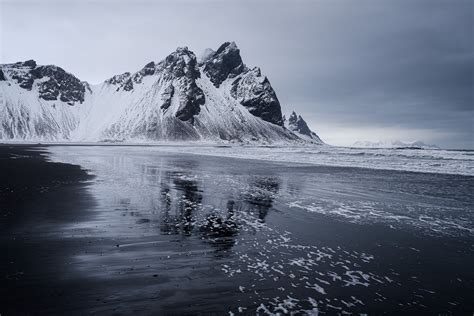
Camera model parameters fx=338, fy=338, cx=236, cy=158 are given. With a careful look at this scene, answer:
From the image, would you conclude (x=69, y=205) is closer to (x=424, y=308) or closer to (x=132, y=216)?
(x=132, y=216)

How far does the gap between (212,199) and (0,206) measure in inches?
396

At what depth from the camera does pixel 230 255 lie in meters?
9.68

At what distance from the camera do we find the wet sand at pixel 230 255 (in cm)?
685

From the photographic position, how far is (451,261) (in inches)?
377

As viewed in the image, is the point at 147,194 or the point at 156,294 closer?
the point at 156,294

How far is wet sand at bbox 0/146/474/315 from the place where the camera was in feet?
22.5

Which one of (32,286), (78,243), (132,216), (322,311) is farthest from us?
(132,216)

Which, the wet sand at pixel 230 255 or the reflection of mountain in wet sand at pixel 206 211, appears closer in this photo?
the wet sand at pixel 230 255

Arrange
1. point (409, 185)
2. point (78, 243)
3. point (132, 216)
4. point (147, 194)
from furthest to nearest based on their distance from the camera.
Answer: point (409, 185), point (147, 194), point (132, 216), point (78, 243)

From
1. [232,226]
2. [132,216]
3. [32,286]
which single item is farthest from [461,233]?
[32,286]

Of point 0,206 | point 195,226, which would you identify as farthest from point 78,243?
point 0,206

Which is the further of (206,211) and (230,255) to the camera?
(206,211)

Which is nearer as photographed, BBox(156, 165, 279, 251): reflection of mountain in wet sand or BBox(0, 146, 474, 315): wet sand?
BBox(0, 146, 474, 315): wet sand

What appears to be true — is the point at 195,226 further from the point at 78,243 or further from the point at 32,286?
the point at 32,286
